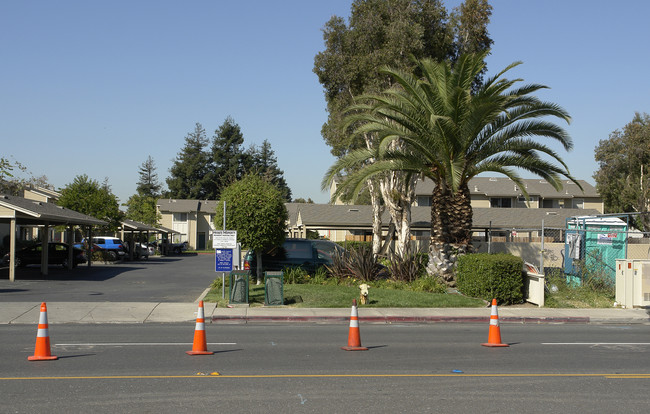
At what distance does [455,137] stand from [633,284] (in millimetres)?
6787

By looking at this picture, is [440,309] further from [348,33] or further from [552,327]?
[348,33]

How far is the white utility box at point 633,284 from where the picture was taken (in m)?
18.4

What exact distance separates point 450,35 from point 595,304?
17.4m

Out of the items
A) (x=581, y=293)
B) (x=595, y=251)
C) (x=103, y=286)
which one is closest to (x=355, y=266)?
(x=581, y=293)

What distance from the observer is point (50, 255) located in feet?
109

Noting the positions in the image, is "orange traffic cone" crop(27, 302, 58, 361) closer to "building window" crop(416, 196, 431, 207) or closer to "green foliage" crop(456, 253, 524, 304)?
"green foliage" crop(456, 253, 524, 304)

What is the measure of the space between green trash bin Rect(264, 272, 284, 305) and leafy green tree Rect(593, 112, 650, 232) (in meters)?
37.0

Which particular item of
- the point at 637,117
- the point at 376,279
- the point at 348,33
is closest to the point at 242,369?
the point at 376,279

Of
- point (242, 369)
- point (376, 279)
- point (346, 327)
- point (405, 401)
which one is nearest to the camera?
point (405, 401)

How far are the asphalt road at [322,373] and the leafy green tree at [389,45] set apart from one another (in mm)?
18148

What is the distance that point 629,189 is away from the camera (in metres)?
48.8

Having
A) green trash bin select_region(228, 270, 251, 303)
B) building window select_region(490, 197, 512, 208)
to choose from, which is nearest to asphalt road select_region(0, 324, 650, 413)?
green trash bin select_region(228, 270, 251, 303)

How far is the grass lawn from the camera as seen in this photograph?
18.1 m

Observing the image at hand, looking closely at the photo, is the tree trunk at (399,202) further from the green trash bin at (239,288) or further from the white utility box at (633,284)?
the green trash bin at (239,288)
